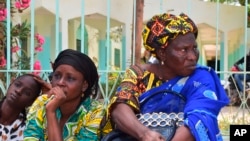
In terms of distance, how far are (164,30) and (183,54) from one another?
110 millimetres

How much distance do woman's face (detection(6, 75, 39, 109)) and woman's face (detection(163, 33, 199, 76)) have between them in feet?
2.85

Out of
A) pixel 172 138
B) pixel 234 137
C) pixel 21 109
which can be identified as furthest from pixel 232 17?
pixel 172 138

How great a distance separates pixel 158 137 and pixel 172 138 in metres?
0.05

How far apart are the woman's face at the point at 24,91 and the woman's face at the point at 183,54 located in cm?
87

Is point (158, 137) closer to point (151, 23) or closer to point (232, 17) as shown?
point (151, 23)

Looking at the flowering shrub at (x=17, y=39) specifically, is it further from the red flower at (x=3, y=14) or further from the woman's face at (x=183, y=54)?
the woman's face at (x=183, y=54)

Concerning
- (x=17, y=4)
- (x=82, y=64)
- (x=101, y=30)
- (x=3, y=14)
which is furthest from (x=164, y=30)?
(x=101, y=30)

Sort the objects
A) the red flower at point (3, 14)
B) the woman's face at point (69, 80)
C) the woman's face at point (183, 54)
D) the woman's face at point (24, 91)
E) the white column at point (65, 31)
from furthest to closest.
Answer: the white column at point (65, 31) < the red flower at point (3, 14) < the woman's face at point (24, 91) < the woman's face at point (69, 80) < the woman's face at point (183, 54)

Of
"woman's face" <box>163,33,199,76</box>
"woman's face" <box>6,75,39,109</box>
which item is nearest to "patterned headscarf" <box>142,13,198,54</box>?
"woman's face" <box>163,33,199,76</box>

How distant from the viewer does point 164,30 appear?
1.81m

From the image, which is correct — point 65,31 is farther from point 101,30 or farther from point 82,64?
point 82,64

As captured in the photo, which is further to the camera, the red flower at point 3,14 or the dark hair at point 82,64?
the red flower at point 3,14

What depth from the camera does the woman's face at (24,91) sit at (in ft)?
7.95

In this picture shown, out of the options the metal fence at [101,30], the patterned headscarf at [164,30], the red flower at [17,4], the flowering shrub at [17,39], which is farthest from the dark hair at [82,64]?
the red flower at [17,4]
